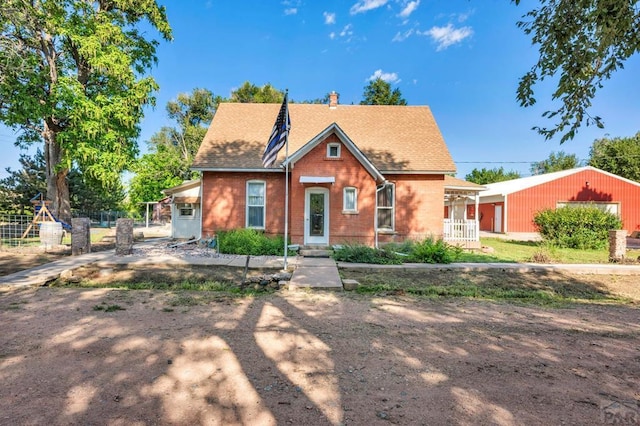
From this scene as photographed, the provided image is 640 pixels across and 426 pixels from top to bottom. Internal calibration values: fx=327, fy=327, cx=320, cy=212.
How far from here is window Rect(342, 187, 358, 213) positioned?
1397 centimetres

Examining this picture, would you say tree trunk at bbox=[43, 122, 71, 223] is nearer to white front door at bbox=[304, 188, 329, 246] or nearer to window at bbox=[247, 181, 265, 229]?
window at bbox=[247, 181, 265, 229]

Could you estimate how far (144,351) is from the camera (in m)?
3.99

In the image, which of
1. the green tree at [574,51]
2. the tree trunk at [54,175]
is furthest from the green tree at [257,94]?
the green tree at [574,51]

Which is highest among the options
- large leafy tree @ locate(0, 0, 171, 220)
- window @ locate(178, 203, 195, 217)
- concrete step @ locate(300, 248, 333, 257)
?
large leafy tree @ locate(0, 0, 171, 220)

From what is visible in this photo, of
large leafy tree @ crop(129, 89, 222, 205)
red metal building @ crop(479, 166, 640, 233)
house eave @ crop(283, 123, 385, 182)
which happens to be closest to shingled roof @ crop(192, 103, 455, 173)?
house eave @ crop(283, 123, 385, 182)

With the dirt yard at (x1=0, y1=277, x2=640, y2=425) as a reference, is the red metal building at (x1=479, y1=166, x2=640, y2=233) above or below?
above

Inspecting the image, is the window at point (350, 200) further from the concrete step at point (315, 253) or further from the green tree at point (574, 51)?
the green tree at point (574, 51)

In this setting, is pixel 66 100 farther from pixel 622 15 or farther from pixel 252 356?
pixel 622 15

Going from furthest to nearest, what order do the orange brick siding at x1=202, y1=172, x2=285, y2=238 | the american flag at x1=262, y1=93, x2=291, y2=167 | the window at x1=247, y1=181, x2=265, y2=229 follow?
the window at x1=247, y1=181, x2=265, y2=229 → the orange brick siding at x1=202, y1=172, x2=285, y2=238 → the american flag at x1=262, y1=93, x2=291, y2=167

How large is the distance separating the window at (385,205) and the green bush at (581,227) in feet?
29.1

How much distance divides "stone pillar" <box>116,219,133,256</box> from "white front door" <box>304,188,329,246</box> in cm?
664

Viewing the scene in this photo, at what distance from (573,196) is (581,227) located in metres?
12.3

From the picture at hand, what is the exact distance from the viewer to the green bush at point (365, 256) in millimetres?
10695

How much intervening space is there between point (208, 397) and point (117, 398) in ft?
2.70
